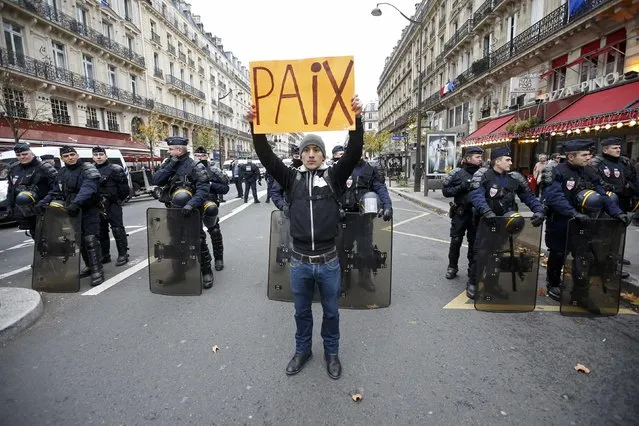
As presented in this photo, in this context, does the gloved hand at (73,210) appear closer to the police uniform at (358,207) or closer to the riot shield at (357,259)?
the riot shield at (357,259)

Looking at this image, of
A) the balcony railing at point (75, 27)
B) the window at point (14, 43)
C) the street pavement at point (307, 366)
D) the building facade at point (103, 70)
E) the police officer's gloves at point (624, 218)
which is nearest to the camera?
the street pavement at point (307, 366)

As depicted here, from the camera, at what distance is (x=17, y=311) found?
346 cm

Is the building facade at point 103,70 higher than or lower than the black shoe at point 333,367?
higher

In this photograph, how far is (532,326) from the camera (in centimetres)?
344

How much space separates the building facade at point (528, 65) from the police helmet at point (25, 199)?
12.5 meters

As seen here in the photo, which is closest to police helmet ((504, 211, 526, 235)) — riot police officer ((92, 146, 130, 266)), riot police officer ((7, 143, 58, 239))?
riot police officer ((92, 146, 130, 266))

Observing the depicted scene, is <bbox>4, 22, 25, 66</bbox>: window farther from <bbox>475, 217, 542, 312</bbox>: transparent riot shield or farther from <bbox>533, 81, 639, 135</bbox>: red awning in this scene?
<bbox>533, 81, 639, 135</bbox>: red awning

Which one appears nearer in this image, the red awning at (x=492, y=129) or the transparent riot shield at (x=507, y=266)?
the transparent riot shield at (x=507, y=266)

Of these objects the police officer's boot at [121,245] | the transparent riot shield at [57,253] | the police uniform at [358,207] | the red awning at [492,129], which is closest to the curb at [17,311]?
the transparent riot shield at [57,253]

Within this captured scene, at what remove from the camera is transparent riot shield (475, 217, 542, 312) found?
3.68m

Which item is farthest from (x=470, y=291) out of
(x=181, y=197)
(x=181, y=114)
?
(x=181, y=114)

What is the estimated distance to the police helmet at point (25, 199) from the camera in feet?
15.4

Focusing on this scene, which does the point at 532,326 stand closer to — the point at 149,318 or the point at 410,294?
the point at 410,294

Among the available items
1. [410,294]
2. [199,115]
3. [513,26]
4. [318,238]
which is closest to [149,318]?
[318,238]
